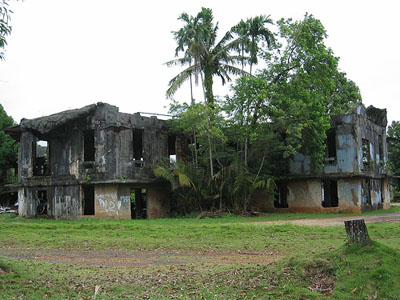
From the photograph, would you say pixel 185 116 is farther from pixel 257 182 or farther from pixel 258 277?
pixel 258 277

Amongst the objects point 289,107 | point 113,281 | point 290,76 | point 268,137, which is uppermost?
point 290,76

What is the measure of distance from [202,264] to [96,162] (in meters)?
16.3

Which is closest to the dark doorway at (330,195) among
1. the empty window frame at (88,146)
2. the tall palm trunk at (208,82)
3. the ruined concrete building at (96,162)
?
the tall palm trunk at (208,82)

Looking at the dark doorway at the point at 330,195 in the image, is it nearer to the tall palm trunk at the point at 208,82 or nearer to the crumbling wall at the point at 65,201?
the tall palm trunk at the point at 208,82

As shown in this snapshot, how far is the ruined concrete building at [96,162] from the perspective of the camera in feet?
82.7

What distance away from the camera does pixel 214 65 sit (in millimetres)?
31031

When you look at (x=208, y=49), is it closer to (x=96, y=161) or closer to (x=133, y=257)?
(x=96, y=161)

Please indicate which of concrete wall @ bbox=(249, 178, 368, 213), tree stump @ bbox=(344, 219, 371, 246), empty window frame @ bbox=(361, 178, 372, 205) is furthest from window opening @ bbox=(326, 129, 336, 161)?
tree stump @ bbox=(344, 219, 371, 246)

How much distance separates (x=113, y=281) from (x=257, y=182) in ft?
55.1

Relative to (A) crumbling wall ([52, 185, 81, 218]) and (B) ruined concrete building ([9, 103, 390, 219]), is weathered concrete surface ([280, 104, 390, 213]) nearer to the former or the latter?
(B) ruined concrete building ([9, 103, 390, 219])

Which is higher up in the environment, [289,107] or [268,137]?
[289,107]

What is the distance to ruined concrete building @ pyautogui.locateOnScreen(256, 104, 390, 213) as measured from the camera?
26578 millimetres

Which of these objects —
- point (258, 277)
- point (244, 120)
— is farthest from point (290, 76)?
point (258, 277)

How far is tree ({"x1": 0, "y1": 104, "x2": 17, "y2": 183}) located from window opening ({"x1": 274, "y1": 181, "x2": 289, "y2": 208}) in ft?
66.0
